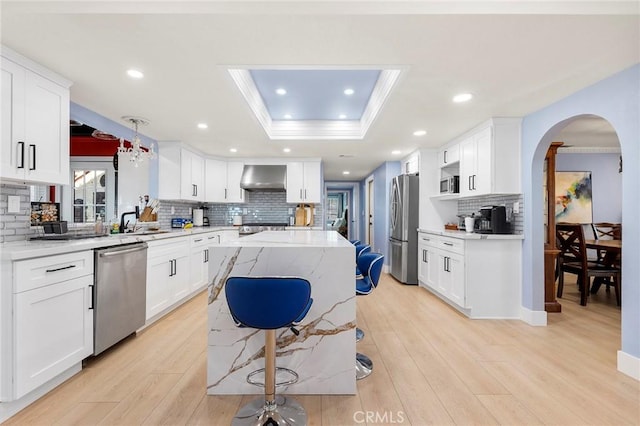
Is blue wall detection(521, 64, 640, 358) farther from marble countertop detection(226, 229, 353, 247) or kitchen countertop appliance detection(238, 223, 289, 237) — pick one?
kitchen countertop appliance detection(238, 223, 289, 237)

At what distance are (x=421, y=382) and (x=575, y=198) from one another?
18.0 feet

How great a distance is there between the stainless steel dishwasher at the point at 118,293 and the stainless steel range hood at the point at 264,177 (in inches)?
109

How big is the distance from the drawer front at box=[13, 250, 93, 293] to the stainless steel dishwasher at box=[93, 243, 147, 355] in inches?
4.4

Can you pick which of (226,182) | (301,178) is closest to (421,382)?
(301,178)

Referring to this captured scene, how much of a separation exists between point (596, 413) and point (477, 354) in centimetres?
81

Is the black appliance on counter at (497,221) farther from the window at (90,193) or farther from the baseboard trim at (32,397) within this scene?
the window at (90,193)

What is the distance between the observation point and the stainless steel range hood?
5613mm

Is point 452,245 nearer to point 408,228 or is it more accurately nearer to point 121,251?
point 408,228

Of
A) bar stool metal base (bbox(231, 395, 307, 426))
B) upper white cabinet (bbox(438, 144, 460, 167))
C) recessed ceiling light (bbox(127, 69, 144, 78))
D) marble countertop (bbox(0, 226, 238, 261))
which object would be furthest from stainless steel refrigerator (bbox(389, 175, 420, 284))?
recessed ceiling light (bbox(127, 69, 144, 78))

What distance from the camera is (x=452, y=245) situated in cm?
382

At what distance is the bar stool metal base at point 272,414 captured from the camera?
5.41ft

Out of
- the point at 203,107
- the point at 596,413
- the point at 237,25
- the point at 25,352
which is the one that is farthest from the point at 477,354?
the point at 203,107

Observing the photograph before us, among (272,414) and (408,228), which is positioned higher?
(408,228)

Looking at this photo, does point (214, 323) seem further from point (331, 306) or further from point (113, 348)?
point (113, 348)
